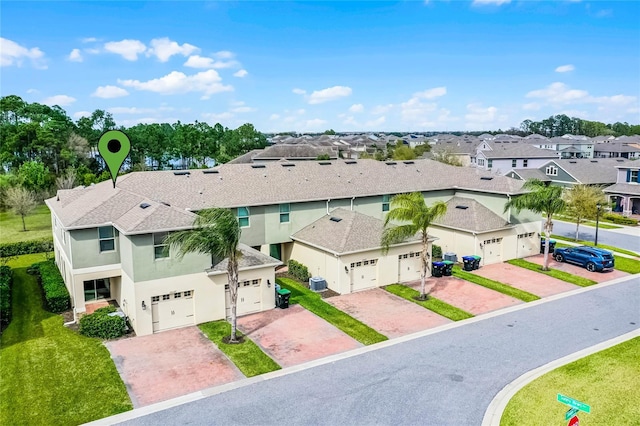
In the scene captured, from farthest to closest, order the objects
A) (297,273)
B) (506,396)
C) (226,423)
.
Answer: (297,273), (506,396), (226,423)

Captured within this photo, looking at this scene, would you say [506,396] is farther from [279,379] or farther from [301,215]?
[301,215]

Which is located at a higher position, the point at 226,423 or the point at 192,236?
Result: the point at 192,236

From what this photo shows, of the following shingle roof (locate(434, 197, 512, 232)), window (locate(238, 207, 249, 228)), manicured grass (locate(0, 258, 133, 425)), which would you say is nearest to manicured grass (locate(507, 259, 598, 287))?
shingle roof (locate(434, 197, 512, 232))

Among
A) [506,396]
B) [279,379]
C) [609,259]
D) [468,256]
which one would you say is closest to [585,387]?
[506,396]

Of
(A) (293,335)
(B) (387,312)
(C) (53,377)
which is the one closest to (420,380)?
(A) (293,335)

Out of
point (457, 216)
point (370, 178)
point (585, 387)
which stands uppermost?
point (370, 178)

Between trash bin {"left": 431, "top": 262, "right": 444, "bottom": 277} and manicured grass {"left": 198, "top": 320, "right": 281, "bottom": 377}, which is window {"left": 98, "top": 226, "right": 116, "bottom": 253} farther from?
trash bin {"left": 431, "top": 262, "right": 444, "bottom": 277}
